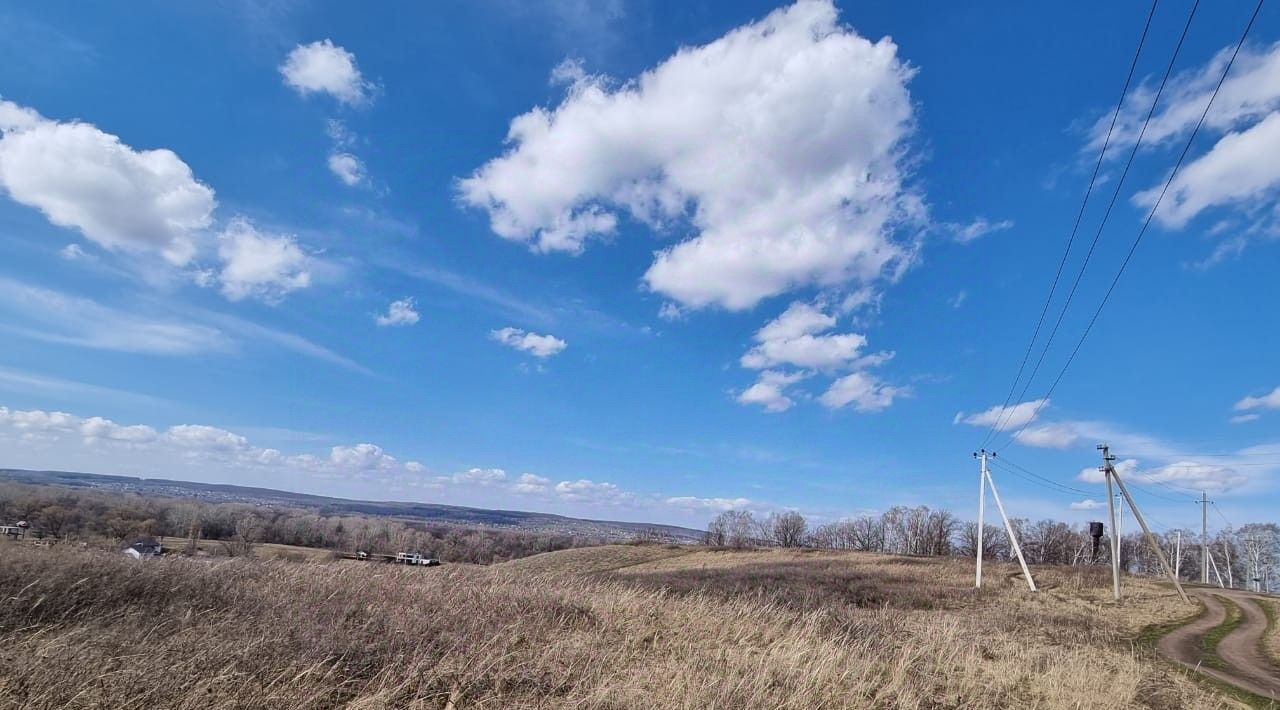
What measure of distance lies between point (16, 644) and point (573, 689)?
5.08m

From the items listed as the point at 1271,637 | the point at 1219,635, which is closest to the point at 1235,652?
the point at 1219,635

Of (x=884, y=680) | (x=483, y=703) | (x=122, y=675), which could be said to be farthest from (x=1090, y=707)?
(x=122, y=675)

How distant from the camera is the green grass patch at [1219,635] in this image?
17.7 meters

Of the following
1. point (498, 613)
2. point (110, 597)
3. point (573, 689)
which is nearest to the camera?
point (573, 689)

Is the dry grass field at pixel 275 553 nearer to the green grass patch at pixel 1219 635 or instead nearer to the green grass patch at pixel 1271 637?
the green grass patch at pixel 1219 635

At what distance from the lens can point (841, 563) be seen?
5459cm

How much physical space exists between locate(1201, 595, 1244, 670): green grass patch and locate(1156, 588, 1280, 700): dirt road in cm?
16

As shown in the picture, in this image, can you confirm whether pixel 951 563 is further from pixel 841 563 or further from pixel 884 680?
pixel 884 680

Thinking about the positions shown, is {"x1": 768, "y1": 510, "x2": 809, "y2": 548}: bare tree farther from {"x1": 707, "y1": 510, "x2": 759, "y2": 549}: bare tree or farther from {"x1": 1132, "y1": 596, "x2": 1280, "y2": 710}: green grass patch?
{"x1": 1132, "y1": 596, "x2": 1280, "y2": 710}: green grass patch

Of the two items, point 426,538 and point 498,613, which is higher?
point 498,613

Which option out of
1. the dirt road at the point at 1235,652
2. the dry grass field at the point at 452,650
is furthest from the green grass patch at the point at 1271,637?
the dry grass field at the point at 452,650

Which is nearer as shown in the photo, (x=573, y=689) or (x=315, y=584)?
(x=573, y=689)

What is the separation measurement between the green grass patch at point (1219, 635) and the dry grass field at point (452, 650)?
5.80 m

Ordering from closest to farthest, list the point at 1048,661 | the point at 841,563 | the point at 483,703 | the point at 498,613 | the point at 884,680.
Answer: the point at 483,703, the point at 884,680, the point at 498,613, the point at 1048,661, the point at 841,563
